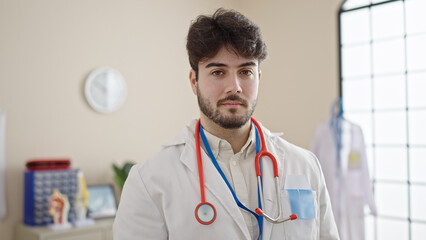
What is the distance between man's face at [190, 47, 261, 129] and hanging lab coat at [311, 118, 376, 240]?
98.8 inches

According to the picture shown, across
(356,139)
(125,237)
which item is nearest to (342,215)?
(356,139)

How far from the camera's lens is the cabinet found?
2869 mm

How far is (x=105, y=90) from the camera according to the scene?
149 inches

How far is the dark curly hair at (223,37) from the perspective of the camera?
4.86 feet

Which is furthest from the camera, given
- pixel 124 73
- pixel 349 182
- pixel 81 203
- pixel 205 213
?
pixel 124 73

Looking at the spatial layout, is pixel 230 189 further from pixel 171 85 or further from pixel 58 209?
pixel 171 85

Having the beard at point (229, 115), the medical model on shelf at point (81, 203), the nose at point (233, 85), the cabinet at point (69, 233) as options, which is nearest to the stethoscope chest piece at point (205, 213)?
the beard at point (229, 115)

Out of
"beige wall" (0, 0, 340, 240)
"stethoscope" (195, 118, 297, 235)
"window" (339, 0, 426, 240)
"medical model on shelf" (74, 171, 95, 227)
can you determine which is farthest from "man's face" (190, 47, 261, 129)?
"window" (339, 0, 426, 240)

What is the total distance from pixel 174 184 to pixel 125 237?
26cm

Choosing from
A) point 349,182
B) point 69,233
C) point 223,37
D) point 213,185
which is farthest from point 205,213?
point 349,182

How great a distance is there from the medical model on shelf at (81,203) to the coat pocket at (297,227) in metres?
2.17

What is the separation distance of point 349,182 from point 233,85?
2.63 metres

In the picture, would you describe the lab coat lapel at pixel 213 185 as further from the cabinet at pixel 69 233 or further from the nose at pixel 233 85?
the cabinet at pixel 69 233

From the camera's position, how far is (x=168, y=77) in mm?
4332
